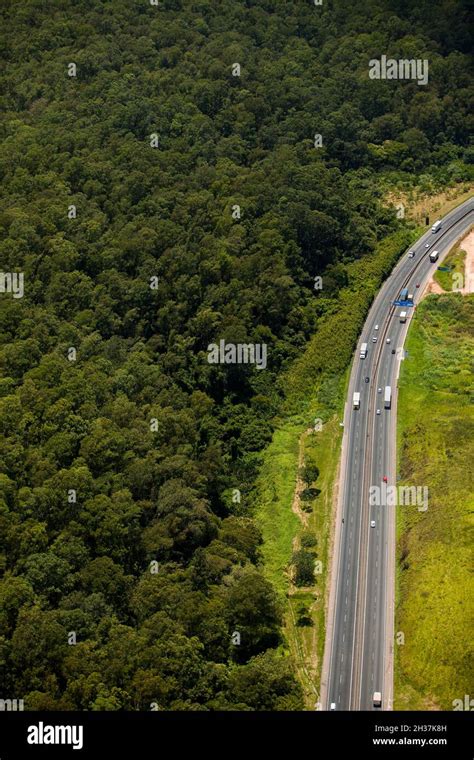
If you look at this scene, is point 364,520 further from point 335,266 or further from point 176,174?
point 176,174

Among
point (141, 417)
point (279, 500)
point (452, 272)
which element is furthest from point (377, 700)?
point (452, 272)

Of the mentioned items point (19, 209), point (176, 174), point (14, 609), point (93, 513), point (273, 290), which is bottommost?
point (14, 609)

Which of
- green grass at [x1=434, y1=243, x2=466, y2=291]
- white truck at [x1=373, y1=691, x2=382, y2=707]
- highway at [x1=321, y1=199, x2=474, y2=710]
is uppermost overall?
green grass at [x1=434, y1=243, x2=466, y2=291]

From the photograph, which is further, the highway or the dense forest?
the highway

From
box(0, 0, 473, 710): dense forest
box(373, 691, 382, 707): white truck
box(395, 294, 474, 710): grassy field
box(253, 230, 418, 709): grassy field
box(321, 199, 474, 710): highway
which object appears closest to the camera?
box(0, 0, 473, 710): dense forest

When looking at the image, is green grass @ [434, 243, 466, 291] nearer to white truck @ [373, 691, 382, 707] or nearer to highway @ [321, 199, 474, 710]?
highway @ [321, 199, 474, 710]

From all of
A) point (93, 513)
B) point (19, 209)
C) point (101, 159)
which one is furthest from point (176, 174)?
point (93, 513)

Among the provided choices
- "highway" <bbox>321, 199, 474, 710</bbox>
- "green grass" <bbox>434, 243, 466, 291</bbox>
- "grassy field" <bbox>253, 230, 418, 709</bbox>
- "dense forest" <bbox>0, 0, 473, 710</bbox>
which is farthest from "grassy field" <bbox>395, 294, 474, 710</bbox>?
"dense forest" <bbox>0, 0, 473, 710</bbox>
